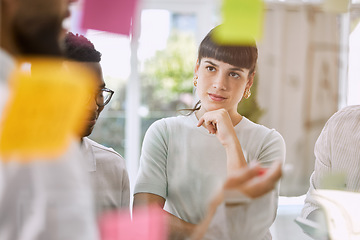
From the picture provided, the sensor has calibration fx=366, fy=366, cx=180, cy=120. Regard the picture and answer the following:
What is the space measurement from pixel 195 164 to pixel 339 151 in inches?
12.3

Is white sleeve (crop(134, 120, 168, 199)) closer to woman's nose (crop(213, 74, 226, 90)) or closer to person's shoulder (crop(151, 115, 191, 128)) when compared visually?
person's shoulder (crop(151, 115, 191, 128))

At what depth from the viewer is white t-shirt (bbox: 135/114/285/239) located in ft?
2.13

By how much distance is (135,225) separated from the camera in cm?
60

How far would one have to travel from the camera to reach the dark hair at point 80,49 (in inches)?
22.7

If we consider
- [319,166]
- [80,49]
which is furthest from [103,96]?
[319,166]

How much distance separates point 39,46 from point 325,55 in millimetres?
534

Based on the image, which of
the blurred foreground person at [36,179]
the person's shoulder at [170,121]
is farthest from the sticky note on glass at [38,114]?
the person's shoulder at [170,121]

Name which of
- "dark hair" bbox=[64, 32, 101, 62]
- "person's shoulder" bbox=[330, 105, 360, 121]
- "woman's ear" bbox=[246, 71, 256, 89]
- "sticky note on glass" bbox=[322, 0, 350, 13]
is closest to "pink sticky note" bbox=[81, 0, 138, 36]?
"dark hair" bbox=[64, 32, 101, 62]

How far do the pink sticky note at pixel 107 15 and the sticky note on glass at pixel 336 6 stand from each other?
366mm

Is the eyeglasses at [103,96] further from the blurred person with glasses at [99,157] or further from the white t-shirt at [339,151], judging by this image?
the white t-shirt at [339,151]

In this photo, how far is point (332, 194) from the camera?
730 millimetres

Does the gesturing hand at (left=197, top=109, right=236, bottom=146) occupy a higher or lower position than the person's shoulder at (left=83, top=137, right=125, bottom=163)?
higher

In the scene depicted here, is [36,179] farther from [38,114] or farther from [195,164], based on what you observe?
[195,164]

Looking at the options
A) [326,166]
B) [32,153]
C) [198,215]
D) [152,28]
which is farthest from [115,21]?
[326,166]
